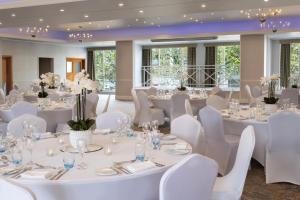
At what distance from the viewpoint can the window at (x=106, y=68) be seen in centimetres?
2297

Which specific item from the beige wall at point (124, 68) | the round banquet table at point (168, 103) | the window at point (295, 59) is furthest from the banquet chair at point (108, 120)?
the window at point (295, 59)

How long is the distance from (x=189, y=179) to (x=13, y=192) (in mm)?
1063

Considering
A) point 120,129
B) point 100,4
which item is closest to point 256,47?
point 100,4

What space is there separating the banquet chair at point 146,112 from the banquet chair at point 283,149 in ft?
14.4

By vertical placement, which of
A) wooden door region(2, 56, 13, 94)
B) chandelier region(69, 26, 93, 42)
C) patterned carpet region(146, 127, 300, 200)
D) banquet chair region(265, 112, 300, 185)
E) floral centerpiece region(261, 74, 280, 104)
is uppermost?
chandelier region(69, 26, 93, 42)

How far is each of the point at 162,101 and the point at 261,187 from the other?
4.83 meters

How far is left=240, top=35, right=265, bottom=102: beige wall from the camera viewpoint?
1518 cm

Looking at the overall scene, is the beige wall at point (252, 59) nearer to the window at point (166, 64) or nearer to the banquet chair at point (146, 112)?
the window at point (166, 64)

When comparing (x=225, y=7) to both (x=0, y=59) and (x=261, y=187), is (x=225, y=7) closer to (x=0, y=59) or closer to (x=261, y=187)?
(x=261, y=187)

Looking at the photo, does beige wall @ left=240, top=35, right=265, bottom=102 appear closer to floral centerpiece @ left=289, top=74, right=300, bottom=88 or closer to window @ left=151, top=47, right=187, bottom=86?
floral centerpiece @ left=289, top=74, right=300, bottom=88

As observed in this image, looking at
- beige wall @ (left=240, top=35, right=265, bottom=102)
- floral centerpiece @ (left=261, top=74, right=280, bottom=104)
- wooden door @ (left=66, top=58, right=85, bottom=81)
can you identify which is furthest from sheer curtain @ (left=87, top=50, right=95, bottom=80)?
floral centerpiece @ (left=261, top=74, right=280, bottom=104)

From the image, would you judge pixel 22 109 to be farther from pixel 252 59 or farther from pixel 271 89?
pixel 252 59

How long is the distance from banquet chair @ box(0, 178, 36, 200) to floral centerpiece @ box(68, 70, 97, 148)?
1.22 metres

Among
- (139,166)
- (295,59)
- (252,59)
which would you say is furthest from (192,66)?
(139,166)
